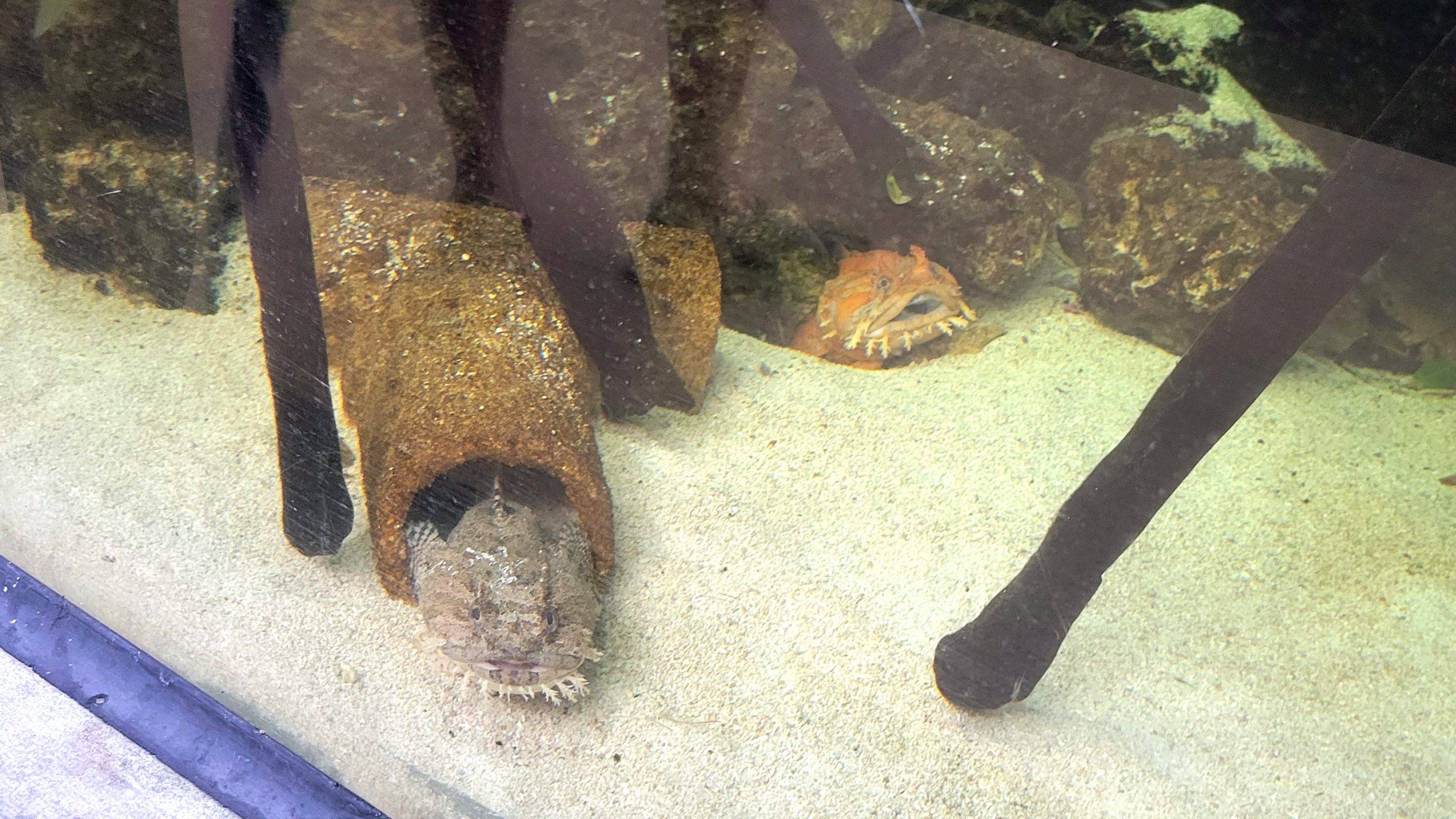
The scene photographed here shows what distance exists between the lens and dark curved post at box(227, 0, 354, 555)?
162cm

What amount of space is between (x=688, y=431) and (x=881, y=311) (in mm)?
A: 853

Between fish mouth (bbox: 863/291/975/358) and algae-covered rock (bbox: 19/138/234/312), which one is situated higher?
algae-covered rock (bbox: 19/138/234/312)

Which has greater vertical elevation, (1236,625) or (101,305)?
(101,305)

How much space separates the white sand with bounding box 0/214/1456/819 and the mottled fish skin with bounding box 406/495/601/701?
85 millimetres

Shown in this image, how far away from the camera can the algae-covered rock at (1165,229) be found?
2.24 m

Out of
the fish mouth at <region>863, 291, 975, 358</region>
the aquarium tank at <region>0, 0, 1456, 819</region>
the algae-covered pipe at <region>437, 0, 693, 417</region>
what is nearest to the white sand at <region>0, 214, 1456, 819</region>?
the aquarium tank at <region>0, 0, 1456, 819</region>

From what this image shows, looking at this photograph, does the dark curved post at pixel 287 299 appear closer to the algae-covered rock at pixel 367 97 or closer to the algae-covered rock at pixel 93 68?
the algae-covered rock at pixel 367 97

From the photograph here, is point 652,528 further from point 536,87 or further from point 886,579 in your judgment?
point 536,87

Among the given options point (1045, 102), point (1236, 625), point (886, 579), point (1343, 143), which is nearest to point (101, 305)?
point (886, 579)

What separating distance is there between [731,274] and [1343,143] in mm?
1524

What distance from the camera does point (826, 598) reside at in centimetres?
188

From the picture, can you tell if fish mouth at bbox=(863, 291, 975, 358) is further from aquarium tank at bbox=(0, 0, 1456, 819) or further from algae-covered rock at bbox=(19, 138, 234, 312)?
algae-covered rock at bbox=(19, 138, 234, 312)

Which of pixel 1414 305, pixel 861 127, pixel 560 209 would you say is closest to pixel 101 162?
pixel 560 209

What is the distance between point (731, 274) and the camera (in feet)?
7.68
